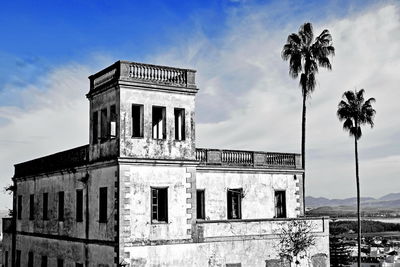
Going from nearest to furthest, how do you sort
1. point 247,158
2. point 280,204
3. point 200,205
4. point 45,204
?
point 200,205 < point 247,158 < point 280,204 < point 45,204

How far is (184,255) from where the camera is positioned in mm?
22797

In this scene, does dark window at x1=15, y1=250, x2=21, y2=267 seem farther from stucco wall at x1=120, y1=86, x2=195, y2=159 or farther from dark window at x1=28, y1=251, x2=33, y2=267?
stucco wall at x1=120, y1=86, x2=195, y2=159

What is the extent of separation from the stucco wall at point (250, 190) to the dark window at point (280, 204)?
214 mm

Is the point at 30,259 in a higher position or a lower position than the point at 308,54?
lower

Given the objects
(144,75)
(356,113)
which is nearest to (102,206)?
(144,75)

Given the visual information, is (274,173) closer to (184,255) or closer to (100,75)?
(184,255)

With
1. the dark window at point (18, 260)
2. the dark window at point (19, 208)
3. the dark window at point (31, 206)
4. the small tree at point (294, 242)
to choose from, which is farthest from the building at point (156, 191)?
the dark window at point (19, 208)

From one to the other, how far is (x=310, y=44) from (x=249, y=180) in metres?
13.4

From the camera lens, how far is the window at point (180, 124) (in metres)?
23.5

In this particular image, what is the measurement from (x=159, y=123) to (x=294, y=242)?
875cm

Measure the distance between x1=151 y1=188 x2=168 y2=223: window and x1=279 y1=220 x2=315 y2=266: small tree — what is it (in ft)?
21.6

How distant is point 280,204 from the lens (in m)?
28.8

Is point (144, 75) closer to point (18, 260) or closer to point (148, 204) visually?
point (148, 204)

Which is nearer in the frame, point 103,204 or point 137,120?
point 103,204
